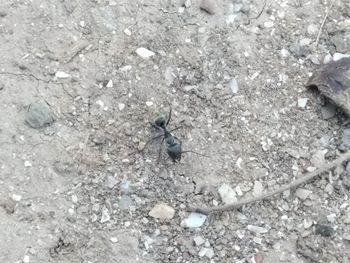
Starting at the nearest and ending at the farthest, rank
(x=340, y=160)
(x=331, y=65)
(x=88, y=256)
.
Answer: (x=88, y=256) < (x=340, y=160) < (x=331, y=65)

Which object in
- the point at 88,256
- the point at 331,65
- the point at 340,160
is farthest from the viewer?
the point at 331,65

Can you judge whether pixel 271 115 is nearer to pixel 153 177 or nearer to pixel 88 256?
pixel 153 177

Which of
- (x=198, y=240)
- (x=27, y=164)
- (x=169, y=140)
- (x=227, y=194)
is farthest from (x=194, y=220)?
(x=27, y=164)

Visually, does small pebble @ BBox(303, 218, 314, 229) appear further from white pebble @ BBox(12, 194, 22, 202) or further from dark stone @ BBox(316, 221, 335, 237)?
white pebble @ BBox(12, 194, 22, 202)

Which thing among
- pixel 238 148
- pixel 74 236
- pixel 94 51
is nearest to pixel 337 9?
pixel 238 148

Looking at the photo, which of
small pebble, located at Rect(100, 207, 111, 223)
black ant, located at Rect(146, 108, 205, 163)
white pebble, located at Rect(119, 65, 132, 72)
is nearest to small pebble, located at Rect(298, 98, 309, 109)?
black ant, located at Rect(146, 108, 205, 163)

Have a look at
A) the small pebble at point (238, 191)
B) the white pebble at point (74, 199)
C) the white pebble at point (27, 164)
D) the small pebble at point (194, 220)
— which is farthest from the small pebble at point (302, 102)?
the white pebble at point (27, 164)

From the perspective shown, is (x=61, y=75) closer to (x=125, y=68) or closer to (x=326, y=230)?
Answer: (x=125, y=68)
